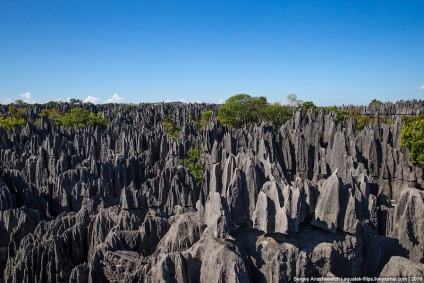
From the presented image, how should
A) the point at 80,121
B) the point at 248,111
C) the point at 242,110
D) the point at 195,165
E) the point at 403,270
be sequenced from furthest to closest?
the point at 80,121 < the point at 248,111 < the point at 242,110 < the point at 195,165 < the point at 403,270

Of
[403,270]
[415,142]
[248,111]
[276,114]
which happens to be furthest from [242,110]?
[403,270]

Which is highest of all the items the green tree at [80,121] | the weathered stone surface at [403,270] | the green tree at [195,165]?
the green tree at [80,121]

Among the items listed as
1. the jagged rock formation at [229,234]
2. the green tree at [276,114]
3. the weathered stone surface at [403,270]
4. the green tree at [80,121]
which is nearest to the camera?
the weathered stone surface at [403,270]

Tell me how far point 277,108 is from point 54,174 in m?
44.4

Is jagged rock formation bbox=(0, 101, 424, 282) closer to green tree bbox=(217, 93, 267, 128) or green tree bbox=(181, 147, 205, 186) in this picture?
green tree bbox=(181, 147, 205, 186)

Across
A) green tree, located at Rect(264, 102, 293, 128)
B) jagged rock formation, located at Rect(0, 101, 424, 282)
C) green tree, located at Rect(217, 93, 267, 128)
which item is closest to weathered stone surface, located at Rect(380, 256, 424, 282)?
jagged rock formation, located at Rect(0, 101, 424, 282)

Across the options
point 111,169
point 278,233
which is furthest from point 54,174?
point 278,233

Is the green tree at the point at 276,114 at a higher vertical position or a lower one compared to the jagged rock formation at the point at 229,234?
higher

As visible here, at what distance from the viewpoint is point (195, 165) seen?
96.0 feet

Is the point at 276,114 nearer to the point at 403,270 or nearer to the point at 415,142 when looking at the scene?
the point at 415,142

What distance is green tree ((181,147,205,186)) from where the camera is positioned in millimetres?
26922

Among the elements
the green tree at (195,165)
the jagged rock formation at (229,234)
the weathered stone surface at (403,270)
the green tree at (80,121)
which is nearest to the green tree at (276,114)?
the green tree at (195,165)

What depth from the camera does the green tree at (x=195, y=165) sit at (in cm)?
2692

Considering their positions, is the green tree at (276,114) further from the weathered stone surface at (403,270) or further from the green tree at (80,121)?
the weathered stone surface at (403,270)
